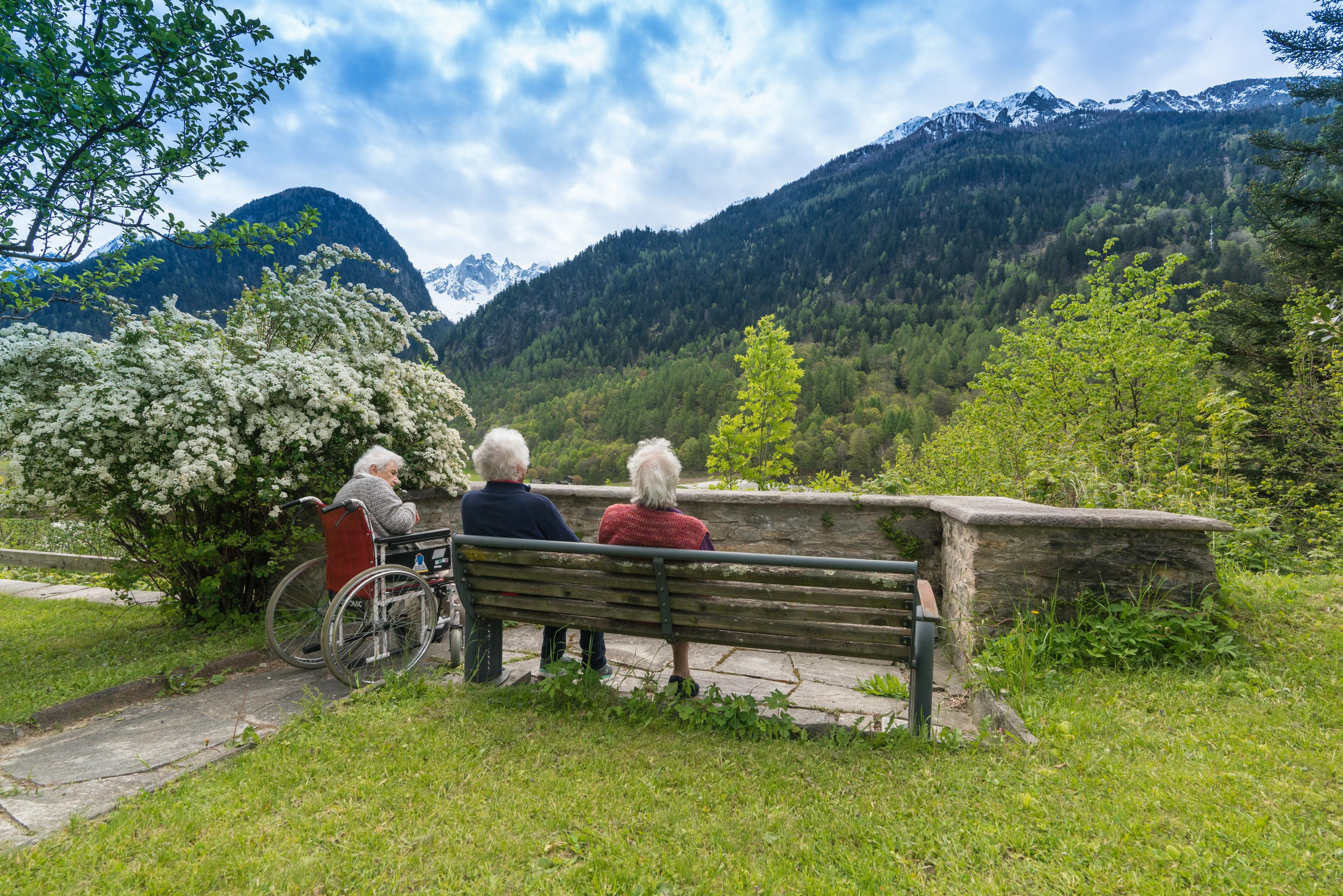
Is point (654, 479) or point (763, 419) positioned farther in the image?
point (763, 419)

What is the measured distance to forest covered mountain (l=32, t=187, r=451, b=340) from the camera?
263 ft

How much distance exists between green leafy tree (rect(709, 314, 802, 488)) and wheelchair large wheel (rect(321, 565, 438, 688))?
5.44m

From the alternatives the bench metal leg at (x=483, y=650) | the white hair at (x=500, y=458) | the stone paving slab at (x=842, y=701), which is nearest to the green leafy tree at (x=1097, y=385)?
the stone paving slab at (x=842, y=701)

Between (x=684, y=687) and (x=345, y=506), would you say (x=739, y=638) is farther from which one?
(x=345, y=506)

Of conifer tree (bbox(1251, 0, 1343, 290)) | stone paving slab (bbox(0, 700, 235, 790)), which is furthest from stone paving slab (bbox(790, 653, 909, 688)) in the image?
conifer tree (bbox(1251, 0, 1343, 290))

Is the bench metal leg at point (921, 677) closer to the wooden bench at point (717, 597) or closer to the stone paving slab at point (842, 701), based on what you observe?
the wooden bench at point (717, 597)

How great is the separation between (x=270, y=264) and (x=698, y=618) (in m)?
54.5

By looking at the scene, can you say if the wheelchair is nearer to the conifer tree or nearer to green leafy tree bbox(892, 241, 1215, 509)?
green leafy tree bbox(892, 241, 1215, 509)

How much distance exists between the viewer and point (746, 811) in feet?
6.55

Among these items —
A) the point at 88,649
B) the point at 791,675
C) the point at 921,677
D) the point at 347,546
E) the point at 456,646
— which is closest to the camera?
the point at 921,677

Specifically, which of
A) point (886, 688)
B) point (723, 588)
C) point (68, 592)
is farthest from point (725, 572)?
point (68, 592)

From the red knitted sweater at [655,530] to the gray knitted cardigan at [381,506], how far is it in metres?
1.53

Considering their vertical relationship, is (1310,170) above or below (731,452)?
above

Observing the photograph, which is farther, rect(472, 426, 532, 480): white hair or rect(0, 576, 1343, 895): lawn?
rect(472, 426, 532, 480): white hair
